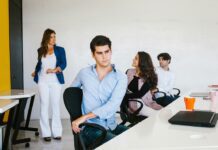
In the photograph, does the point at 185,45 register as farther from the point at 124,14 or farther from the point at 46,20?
the point at 46,20

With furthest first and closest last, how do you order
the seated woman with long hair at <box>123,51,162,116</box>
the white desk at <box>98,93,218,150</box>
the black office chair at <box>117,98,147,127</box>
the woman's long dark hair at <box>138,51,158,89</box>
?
the woman's long dark hair at <box>138,51,158,89</box>, the seated woman with long hair at <box>123,51,162,116</box>, the black office chair at <box>117,98,147,127</box>, the white desk at <box>98,93,218,150</box>

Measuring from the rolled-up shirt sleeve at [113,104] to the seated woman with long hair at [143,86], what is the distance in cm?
Answer: 106

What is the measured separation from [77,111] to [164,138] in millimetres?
996

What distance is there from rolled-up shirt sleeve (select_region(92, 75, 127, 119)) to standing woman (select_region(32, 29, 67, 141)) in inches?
90.5

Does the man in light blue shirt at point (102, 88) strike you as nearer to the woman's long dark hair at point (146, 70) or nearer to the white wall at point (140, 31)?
the woman's long dark hair at point (146, 70)

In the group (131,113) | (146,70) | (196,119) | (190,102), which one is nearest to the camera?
(196,119)

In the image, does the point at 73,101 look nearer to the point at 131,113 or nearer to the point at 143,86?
the point at 131,113

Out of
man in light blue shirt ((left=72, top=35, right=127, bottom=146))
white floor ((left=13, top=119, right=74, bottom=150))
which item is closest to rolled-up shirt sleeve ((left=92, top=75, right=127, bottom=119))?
man in light blue shirt ((left=72, top=35, right=127, bottom=146))

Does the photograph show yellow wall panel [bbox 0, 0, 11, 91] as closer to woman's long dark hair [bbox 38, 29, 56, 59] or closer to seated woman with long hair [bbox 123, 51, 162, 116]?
woman's long dark hair [bbox 38, 29, 56, 59]

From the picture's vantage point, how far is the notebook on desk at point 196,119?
1579 millimetres

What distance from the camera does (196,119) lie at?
1655 millimetres

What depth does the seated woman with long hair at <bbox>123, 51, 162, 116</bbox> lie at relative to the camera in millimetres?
3397

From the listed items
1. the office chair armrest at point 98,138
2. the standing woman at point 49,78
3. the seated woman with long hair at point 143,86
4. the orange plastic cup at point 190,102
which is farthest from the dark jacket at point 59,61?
the orange plastic cup at point 190,102

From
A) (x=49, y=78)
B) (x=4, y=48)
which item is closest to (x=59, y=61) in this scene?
(x=49, y=78)
